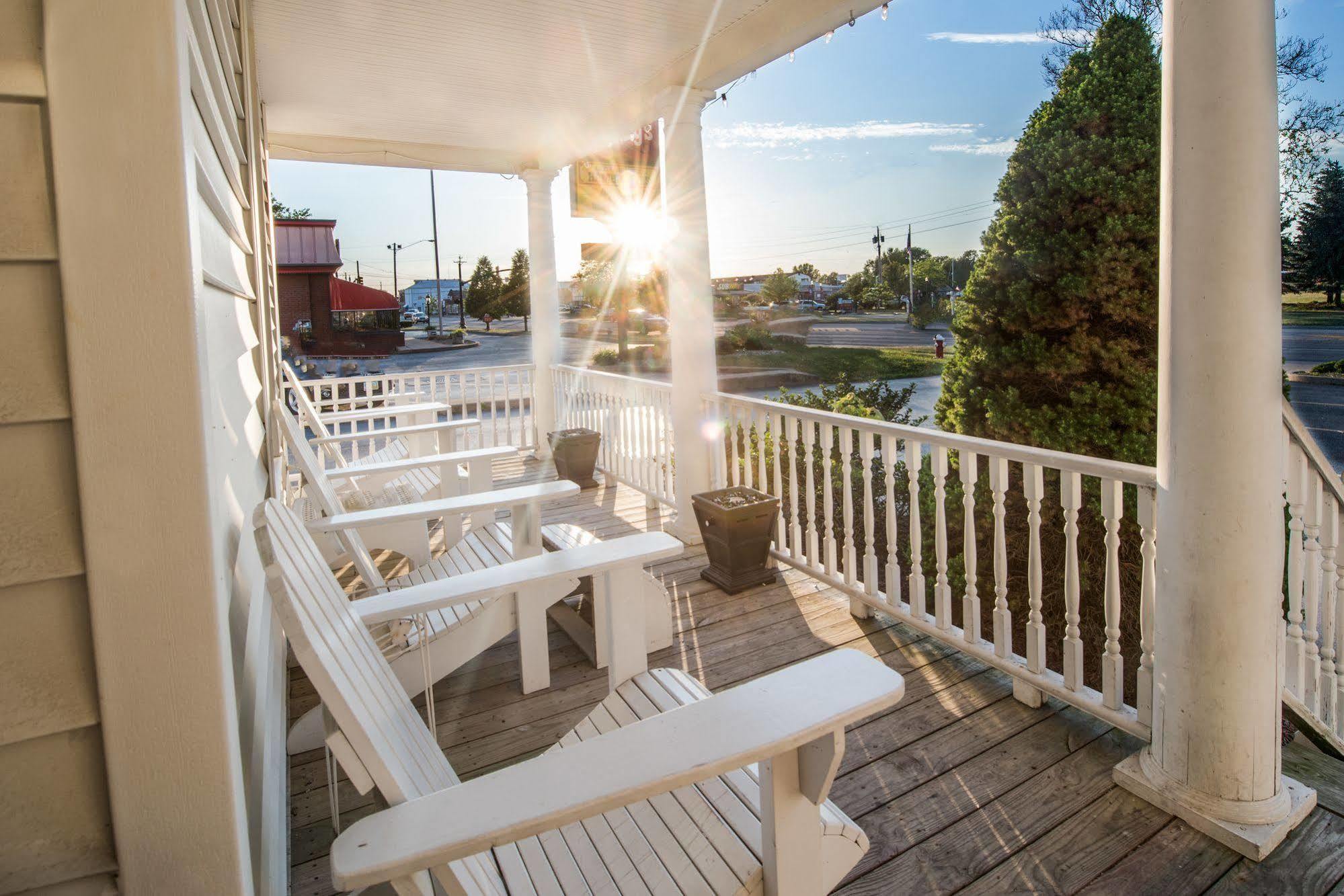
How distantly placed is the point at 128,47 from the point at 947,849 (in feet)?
7.42

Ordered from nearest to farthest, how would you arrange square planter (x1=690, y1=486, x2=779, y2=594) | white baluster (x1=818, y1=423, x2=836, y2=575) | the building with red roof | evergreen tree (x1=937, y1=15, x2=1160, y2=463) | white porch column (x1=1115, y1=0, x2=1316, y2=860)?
white porch column (x1=1115, y1=0, x2=1316, y2=860) < white baluster (x1=818, y1=423, x2=836, y2=575) < square planter (x1=690, y1=486, x2=779, y2=594) < evergreen tree (x1=937, y1=15, x2=1160, y2=463) < the building with red roof

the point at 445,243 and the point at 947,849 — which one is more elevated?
the point at 445,243

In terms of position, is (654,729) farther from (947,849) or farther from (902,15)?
(902,15)

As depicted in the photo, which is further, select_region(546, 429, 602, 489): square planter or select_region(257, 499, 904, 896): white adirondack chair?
select_region(546, 429, 602, 489): square planter

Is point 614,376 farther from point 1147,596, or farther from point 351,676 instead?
point 351,676

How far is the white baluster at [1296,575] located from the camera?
2250mm

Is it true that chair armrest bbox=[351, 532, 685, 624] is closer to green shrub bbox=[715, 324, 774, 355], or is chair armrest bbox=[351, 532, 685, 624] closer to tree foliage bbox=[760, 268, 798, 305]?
tree foliage bbox=[760, 268, 798, 305]

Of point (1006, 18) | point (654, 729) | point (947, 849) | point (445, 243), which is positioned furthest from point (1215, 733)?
point (445, 243)

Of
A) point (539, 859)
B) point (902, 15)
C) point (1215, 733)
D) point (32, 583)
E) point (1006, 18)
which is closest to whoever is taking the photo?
point (32, 583)

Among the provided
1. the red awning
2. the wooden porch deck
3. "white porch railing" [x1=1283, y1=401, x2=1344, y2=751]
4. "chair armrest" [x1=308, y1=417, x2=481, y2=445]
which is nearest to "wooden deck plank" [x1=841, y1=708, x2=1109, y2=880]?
the wooden porch deck

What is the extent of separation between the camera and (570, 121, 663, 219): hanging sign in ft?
17.3

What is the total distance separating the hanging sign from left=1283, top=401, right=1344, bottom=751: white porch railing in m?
3.67

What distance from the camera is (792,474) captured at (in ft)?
12.3

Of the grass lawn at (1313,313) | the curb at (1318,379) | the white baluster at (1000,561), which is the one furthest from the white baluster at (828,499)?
the curb at (1318,379)
